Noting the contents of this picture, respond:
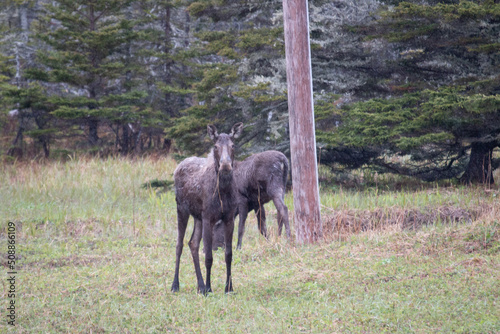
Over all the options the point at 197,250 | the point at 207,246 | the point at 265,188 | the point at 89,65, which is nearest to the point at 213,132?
the point at 207,246

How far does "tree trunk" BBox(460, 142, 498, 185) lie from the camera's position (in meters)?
15.5

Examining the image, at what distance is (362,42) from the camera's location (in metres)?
17.3

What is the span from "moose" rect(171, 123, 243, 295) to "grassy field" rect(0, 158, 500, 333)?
0.55 m

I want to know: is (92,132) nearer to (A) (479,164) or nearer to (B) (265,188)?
(B) (265,188)

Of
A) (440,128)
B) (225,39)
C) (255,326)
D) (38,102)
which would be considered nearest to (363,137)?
(440,128)

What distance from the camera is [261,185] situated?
11.6m

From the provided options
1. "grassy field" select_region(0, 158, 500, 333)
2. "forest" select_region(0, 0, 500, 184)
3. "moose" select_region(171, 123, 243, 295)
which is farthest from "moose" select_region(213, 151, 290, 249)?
"forest" select_region(0, 0, 500, 184)

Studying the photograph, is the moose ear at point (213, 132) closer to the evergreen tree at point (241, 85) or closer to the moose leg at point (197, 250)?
the moose leg at point (197, 250)

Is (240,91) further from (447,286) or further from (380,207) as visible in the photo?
(447,286)

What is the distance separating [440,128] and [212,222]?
1021 centimetres

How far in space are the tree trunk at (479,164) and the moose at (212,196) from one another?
423 inches

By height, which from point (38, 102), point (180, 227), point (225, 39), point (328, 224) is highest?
point (225, 39)

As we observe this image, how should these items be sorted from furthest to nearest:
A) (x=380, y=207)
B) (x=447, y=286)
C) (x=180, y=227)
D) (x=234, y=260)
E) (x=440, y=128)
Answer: (x=440, y=128)
(x=380, y=207)
(x=234, y=260)
(x=180, y=227)
(x=447, y=286)

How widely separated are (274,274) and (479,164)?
10.4 meters
